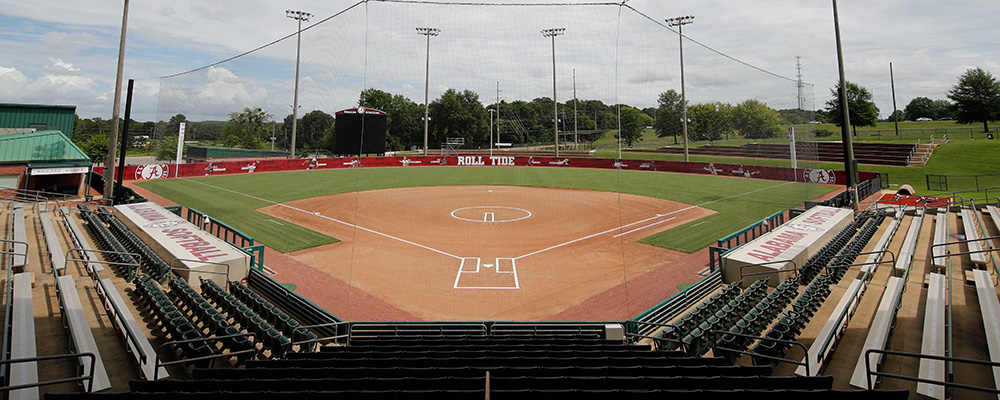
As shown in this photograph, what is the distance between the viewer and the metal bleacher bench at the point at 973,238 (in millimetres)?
8732

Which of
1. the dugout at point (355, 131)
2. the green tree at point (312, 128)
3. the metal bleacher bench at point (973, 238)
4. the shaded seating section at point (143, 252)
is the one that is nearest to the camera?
the metal bleacher bench at point (973, 238)

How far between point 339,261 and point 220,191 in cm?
1943

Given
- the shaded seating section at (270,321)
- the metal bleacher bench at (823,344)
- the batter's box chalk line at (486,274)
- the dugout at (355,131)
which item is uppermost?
the dugout at (355,131)

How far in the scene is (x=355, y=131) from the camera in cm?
2036

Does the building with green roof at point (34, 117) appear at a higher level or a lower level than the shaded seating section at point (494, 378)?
higher

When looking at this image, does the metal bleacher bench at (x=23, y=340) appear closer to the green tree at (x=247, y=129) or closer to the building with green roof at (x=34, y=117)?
the green tree at (x=247, y=129)

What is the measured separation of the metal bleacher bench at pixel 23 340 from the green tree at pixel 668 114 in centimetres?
1361

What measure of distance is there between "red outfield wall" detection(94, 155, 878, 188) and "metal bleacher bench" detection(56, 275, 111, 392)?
15.6 meters

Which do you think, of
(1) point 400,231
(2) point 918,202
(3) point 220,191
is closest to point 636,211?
(1) point 400,231

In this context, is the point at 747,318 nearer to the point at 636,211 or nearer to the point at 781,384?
the point at 781,384

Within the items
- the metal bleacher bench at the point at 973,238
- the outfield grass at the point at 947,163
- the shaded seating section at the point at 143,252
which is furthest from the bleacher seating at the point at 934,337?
the outfield grass at the point at 947,163

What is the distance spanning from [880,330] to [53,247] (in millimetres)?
17802

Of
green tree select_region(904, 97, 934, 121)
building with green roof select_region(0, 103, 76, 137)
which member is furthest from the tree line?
green tree select_region(904, 97, 934, 121)

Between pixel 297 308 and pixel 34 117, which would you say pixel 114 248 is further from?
pixel 34 117
